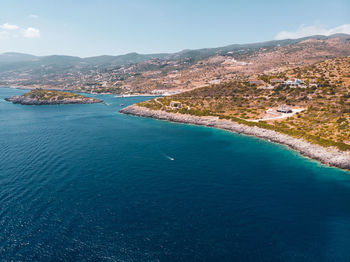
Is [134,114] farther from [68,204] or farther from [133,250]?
[133,250]

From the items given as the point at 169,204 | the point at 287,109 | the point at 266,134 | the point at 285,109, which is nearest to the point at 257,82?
the point at 285,109

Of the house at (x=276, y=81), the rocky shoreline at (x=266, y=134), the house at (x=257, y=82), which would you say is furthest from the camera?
the house at (x=257, y=82)

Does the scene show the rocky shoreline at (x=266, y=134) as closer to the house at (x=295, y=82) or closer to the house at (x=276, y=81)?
the house at (x=295, y=82)

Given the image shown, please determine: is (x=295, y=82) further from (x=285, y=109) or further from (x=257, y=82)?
(x=285, y=109)

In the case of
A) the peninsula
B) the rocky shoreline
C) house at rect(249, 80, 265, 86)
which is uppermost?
house at rect(249, 80, 265, 86)

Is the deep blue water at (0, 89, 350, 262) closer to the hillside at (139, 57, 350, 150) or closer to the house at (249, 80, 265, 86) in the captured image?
the hillside at (139, 57, 350, 150)

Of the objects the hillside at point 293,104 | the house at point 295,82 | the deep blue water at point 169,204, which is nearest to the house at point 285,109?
the hillside at point 293,104

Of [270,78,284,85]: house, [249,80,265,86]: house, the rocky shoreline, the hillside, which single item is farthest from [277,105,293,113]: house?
[249,80,265,86]: house

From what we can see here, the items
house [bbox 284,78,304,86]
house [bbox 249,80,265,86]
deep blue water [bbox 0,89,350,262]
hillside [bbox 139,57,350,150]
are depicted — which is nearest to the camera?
deep blue water [bbox 0,89,350,262]
